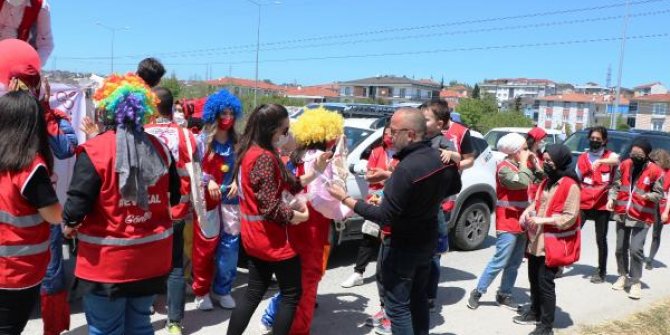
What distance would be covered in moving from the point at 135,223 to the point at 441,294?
13.0 ft

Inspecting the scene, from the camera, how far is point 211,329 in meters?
4.64

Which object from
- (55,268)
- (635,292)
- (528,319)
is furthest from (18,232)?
(635,292)

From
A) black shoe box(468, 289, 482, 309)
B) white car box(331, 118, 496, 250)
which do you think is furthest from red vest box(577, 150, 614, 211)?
black shoe box(468, 289, 482, 309)

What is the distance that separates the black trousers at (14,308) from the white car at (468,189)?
413 centimetres

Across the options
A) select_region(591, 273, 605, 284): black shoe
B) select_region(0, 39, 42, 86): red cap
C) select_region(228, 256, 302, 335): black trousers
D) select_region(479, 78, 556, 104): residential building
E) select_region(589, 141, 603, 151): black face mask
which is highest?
select_region(479, 78, 556, 104): residential building

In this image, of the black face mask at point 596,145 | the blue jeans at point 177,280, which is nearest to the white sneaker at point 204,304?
the blue jeans at point 177,280

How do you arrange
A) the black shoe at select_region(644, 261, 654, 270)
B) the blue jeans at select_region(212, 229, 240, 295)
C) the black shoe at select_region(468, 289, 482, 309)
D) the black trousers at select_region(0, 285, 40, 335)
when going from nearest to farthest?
the black trousers at select_region(0, 285, 40, 335), the blue jeans at select_region(212, 229, 240, 295), the black shoe at select_region(468, 289, 482, 309), the black shoe at select_region(644, 261, 654, 270)

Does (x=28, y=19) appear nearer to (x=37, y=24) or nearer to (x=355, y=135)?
(x=37, y=24)

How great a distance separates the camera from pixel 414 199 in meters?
3.49

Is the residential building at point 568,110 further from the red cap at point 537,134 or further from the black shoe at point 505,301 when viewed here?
the black shoe at point 505,301

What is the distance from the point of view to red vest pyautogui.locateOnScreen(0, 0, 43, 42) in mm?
4023

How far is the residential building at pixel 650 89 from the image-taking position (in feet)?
388

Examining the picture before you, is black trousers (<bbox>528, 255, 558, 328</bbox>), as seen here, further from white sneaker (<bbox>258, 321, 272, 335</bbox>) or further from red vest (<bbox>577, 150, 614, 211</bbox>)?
red vest (<bbox>577, 150, 614, 211</bbox>)

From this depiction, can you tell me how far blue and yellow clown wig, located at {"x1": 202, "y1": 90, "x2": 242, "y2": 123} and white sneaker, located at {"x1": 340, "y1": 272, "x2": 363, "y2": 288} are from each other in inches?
95.1
